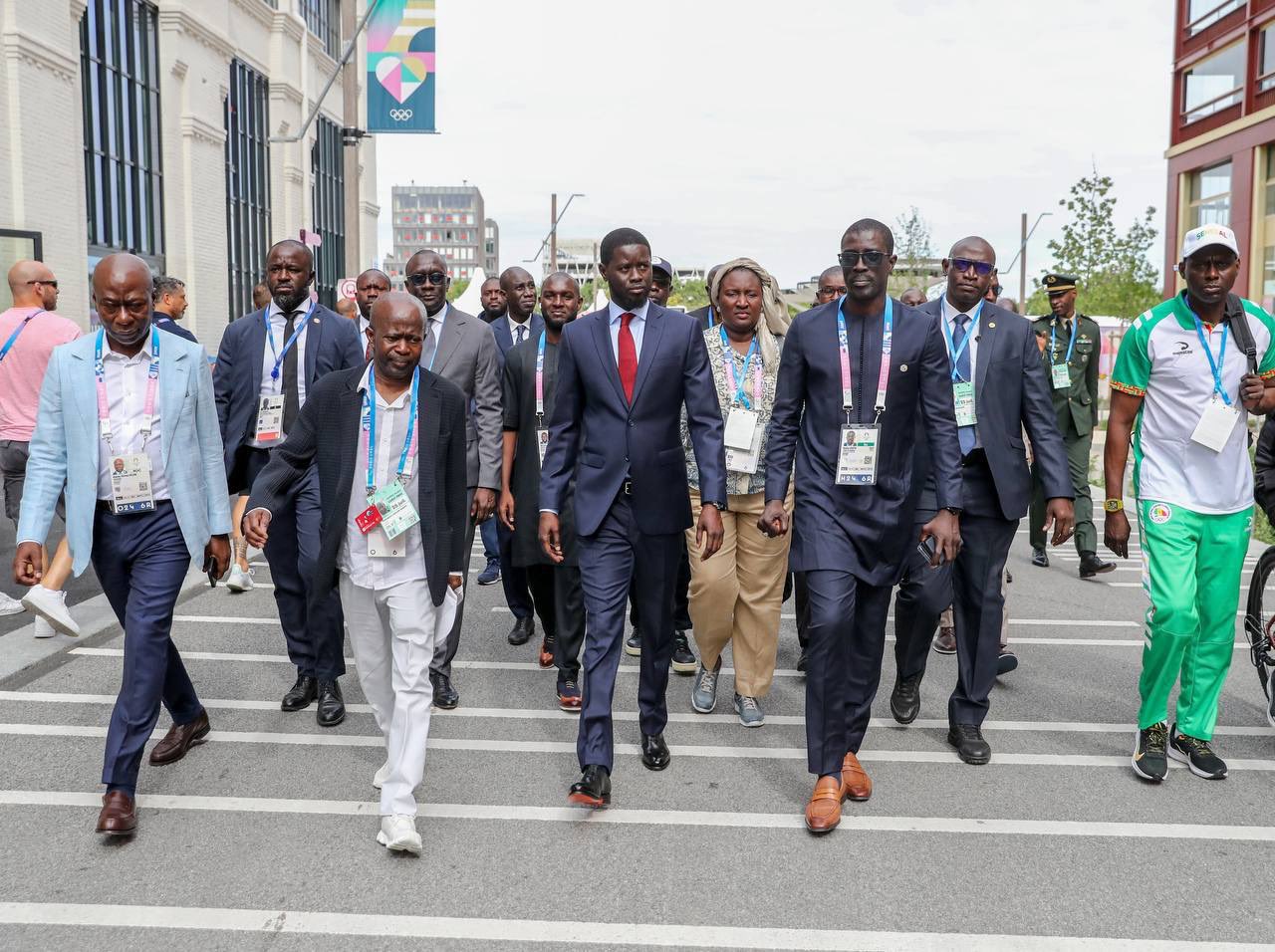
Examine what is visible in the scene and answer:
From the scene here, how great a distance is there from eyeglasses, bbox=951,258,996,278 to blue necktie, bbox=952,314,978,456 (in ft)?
0.67

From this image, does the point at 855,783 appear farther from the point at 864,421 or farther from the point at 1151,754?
the point at 864,421

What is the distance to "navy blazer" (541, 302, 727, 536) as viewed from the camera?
4.96 metres

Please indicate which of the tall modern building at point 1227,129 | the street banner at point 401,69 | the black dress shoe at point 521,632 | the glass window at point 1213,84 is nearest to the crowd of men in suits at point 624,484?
the black dress shoe at point 521,632

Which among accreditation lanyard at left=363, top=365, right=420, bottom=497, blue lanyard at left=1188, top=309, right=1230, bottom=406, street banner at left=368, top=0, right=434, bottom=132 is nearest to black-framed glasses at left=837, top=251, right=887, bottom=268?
blue lanyard at left=1188, top=309, right=1230, bottom=406

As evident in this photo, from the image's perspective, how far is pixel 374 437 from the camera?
4.62 m

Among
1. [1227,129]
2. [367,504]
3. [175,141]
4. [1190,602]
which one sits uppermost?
[1227,129]

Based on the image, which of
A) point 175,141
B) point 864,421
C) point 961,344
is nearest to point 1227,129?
point 175,141

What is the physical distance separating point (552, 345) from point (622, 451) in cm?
203

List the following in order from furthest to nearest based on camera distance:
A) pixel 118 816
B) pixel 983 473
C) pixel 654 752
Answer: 1. pixel 983 473
2. pixel 654 752
3. pixel 118 816

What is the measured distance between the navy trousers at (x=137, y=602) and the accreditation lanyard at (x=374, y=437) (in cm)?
81

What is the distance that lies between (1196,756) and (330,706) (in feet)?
12.6

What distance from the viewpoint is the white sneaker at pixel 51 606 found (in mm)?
7090

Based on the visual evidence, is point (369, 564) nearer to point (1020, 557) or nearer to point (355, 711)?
point (355, 711)

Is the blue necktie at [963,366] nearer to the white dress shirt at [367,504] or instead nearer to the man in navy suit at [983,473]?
the man in navy suit at [983,473]
